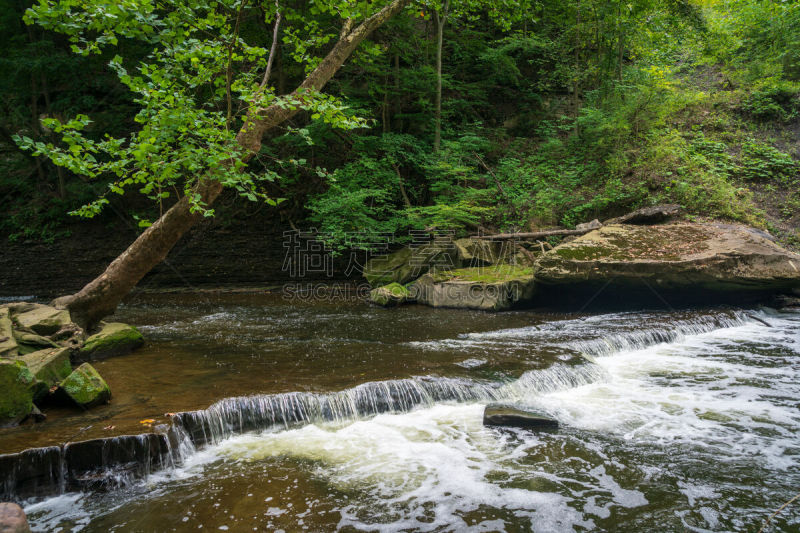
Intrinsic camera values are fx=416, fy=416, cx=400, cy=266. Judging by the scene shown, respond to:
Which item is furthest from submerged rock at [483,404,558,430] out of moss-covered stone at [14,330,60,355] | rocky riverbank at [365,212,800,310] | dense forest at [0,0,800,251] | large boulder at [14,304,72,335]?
dense forest at [0,0,800,251]

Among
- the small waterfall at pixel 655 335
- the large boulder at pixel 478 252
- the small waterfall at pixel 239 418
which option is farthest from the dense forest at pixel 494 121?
the small waterfall at pixel 239 418

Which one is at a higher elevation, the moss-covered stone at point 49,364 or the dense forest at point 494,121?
the dense forest at point 494,121

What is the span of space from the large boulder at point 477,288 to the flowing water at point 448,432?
78.8 inches

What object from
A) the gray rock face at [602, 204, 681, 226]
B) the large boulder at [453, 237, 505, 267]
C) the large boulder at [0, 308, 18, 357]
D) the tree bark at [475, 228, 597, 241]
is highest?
the gray rock face at [602, 204, 681, 226]

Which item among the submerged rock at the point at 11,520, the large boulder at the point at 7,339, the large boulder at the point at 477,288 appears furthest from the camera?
the large boulder at the point at 477,288

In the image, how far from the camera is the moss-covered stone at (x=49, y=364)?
13.8ft

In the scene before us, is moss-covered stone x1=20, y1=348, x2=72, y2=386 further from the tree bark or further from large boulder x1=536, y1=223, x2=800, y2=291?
the tree bark

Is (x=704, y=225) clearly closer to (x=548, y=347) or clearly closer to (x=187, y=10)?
(x=548, y=347)

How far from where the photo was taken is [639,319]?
8.54 m

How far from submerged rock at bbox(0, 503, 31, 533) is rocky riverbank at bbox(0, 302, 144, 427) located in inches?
76.5

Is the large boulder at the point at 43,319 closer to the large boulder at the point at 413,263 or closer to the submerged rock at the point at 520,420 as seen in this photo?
the submerged rock at the point at 520,420

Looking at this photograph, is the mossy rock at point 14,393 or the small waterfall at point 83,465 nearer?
the small waterfall at point 83,465

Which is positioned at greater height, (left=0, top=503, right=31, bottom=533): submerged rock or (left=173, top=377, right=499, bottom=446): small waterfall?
(left=0, top=503, right=31, bottom=533): submerged rock

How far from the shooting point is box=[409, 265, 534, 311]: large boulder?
31.2ft
